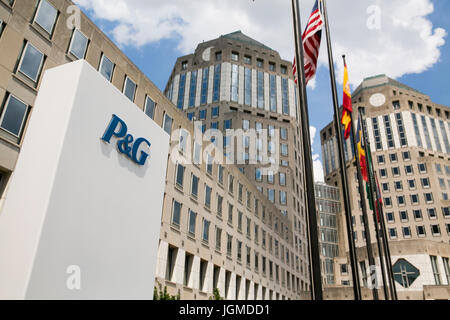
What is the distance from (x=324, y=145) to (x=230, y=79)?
46348mm

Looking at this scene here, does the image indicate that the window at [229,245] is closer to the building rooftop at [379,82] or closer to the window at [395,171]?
the window at [395,171]

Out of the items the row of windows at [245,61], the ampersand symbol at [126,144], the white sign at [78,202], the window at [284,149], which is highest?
the row of windows at [245,61]

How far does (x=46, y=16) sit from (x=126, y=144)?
15.2m

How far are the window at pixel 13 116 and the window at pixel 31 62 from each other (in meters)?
1.74

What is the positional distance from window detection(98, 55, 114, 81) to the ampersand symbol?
15830 mm

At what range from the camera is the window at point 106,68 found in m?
24.2

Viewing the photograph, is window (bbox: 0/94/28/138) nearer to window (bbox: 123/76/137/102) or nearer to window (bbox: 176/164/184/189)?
window (bbox: 123/76/137/102)

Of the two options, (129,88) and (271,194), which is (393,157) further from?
(129,88)

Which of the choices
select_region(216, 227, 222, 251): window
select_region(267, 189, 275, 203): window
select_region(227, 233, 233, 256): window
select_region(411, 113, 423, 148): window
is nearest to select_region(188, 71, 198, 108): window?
select_region(267, 189, 275, 203): window

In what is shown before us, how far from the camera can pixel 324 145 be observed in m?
121

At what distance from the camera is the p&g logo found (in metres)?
9.23

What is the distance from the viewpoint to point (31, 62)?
1919 centimetres

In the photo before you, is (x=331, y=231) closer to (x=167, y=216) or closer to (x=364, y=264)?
(x=364, y=264)

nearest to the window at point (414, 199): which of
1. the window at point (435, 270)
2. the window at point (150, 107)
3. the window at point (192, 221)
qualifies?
the window at point (435, 270)
